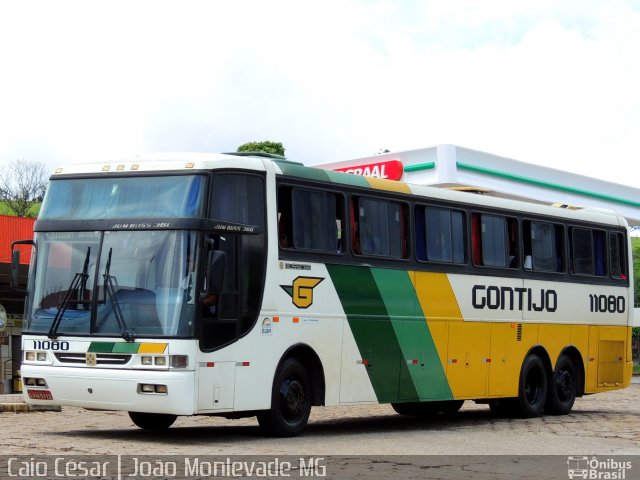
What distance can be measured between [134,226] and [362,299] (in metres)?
3.84

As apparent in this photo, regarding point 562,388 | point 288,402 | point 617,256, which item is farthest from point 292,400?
point 617,256

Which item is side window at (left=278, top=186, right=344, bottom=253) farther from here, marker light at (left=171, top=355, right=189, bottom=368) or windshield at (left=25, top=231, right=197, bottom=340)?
marker light at (left=171, top=355, right=189, bottom=368)

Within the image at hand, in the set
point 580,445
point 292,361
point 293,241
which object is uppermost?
point 293,241

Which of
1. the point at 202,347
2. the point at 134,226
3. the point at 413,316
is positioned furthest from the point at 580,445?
the point at 134,226

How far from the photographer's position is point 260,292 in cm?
1502

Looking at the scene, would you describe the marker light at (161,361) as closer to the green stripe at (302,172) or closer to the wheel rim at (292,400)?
the wheel rim at (292,400)

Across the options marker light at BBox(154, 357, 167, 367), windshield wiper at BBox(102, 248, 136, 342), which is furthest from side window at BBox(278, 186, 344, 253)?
marker light at BBox(154, 357, 167, 367)

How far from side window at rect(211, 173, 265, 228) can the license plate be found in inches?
114

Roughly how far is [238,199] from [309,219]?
142 centimetres

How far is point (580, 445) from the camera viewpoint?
1545 cm

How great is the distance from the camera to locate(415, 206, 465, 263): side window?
18.3 metres

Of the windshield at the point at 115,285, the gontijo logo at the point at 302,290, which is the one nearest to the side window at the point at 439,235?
the gontijo logo at the point at 302,290

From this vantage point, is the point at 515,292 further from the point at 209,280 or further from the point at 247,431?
the point at 209,280

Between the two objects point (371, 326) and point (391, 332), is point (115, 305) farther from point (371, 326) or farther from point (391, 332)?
point (391, 332)
